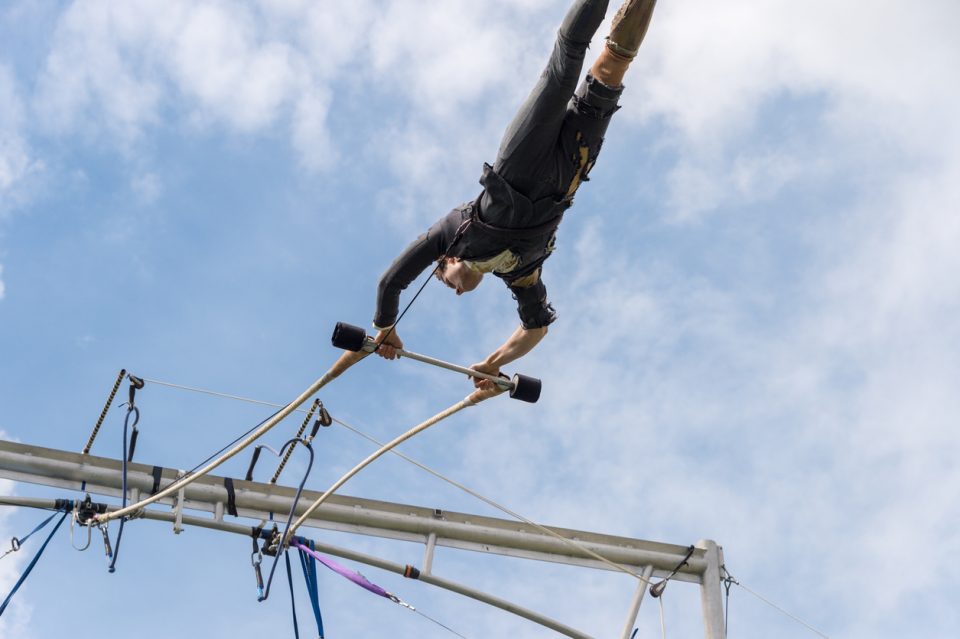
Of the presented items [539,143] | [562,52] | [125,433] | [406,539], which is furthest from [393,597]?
[562,52]

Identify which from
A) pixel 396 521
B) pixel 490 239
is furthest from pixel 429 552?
pixel 490 239

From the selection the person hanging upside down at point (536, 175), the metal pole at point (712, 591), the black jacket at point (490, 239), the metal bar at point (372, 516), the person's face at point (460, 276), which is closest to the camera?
the person hanging upside down at point (536, 175)

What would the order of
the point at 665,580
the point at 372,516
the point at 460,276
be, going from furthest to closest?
the point at 665,580 < the point at 372,516 < the point at 460,276

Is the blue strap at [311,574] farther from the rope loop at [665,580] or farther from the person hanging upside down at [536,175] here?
the rope loop at [665,580]

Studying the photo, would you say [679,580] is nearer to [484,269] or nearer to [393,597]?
[393,597]

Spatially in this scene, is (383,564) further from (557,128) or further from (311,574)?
(557,128)

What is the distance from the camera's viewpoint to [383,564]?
770cm

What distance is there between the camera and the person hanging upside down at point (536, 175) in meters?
6.16

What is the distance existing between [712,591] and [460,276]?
307 centimetres

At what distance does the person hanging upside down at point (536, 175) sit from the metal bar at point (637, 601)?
2.33 metres

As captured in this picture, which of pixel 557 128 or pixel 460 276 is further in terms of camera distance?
pixel 460 276

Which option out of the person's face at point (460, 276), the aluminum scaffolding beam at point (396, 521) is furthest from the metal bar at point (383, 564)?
the person's face at point (460, 276)

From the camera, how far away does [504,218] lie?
21.8 feet

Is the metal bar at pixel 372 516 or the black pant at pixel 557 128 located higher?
the black pant at pixel 557 128
